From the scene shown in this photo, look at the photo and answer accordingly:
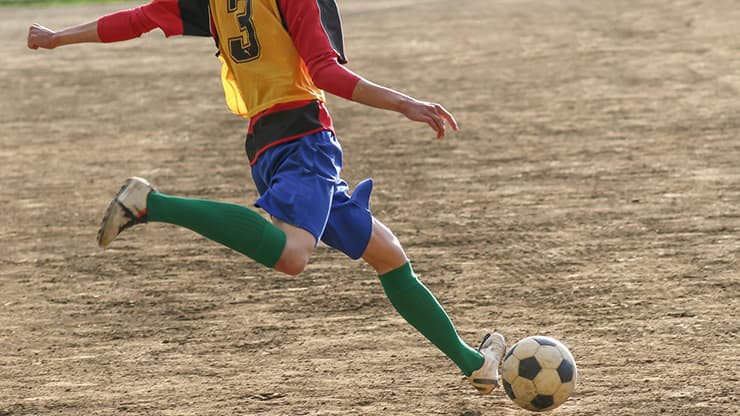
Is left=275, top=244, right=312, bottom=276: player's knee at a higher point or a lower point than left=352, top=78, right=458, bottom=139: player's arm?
lower

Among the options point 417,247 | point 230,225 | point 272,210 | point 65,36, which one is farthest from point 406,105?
point 417,247

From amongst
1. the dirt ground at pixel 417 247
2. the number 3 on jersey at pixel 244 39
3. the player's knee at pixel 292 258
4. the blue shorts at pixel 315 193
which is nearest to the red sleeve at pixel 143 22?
the number 3 on jersey at pixel 244 39

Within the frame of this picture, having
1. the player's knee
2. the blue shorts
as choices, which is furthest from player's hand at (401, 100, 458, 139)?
the player's knee

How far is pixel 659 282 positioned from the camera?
19.9 feet

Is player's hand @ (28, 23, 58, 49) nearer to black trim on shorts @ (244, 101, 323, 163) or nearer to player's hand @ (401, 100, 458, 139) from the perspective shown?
black trim on shorts @ (244, 101, 323, 163)

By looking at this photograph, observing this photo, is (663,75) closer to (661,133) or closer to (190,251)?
(661,133)

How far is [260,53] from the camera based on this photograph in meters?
4.26

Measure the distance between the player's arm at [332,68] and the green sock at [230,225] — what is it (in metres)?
0.55

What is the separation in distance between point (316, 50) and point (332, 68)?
0.09 meters

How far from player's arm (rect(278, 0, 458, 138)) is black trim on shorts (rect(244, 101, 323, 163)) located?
0.78 feet

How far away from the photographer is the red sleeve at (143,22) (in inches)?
177

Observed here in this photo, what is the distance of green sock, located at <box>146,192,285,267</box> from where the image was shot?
3.92m

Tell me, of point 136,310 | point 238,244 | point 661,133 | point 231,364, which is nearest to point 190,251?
point 136,310

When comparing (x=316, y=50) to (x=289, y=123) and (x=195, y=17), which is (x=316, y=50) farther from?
(x=195, y=17)
